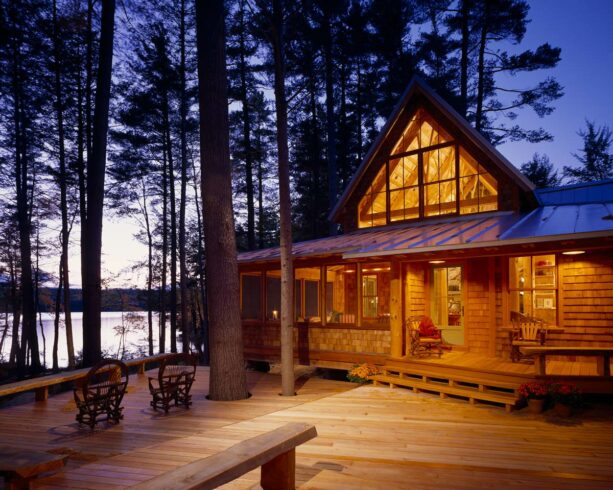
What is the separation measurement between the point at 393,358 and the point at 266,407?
3.36 m

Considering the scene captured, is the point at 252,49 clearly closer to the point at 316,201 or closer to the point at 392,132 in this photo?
the point at 316,201

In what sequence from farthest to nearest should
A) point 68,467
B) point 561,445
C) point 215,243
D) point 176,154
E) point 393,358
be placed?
point 176,154
point 393,358
point 215,243
point 561,445
point 68,467

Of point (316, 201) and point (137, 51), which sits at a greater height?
point (137, 51)

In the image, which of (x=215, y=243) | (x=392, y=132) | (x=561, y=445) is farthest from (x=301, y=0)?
(x=561, y=445)

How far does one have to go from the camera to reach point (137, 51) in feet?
64.6

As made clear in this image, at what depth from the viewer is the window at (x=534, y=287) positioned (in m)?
9.97

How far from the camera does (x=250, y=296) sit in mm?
14617

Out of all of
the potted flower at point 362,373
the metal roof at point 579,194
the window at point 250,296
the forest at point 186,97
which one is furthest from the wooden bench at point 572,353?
the forest at point 186,97

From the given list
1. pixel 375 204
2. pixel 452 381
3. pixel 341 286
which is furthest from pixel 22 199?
pixel 452 381

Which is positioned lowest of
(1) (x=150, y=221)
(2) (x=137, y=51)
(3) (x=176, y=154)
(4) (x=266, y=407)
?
(4) (x=266, y=407)

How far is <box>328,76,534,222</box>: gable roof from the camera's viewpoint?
35.7 ft

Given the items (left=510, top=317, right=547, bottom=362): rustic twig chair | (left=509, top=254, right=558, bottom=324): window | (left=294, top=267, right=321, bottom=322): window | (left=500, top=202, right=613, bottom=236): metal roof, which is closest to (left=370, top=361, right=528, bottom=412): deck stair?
(left=510, top=317, right=547, bottom=362): rustic twig chair

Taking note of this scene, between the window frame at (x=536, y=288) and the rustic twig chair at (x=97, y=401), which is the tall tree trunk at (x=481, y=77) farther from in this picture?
the rustic twig chair at (x=97, y=401)

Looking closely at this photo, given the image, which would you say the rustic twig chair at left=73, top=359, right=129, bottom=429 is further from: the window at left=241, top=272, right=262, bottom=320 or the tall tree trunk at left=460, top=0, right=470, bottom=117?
the tall tree trunk at left=460, top=0, right=470, bottom=117
